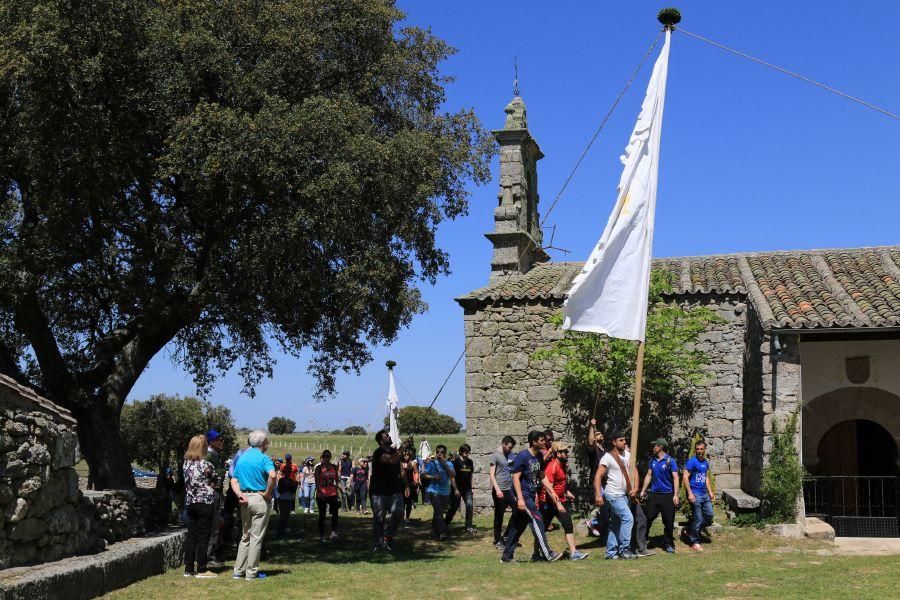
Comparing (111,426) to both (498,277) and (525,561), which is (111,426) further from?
→ (498,277)

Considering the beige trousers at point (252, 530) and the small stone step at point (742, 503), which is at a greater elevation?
the small stone step at point (742, 503)

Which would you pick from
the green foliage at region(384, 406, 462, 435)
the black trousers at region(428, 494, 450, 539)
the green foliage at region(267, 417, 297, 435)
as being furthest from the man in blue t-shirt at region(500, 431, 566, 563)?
the green foliage at region(267, 417, 297, 435)

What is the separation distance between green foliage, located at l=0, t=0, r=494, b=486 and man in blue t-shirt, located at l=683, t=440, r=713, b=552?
15.7ft

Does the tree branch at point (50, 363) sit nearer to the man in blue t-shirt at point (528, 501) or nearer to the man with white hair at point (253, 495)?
the man with white hair at point (253, 495)

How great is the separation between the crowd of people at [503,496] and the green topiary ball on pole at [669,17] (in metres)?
5.44

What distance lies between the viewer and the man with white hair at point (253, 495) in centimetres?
1037

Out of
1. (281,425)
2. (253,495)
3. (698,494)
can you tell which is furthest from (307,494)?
(281,425)

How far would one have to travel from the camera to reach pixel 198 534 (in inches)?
412

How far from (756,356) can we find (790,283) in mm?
2281

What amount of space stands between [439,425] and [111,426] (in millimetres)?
61235

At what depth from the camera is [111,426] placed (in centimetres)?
1362

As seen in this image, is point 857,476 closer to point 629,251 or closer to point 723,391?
point 723,391

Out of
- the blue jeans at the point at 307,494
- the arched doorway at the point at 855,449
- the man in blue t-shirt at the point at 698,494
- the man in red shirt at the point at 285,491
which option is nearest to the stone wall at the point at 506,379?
the man in red shirt at the point at 285,491

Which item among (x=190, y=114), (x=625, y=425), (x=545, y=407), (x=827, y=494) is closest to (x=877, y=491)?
(x=827, y=494)
